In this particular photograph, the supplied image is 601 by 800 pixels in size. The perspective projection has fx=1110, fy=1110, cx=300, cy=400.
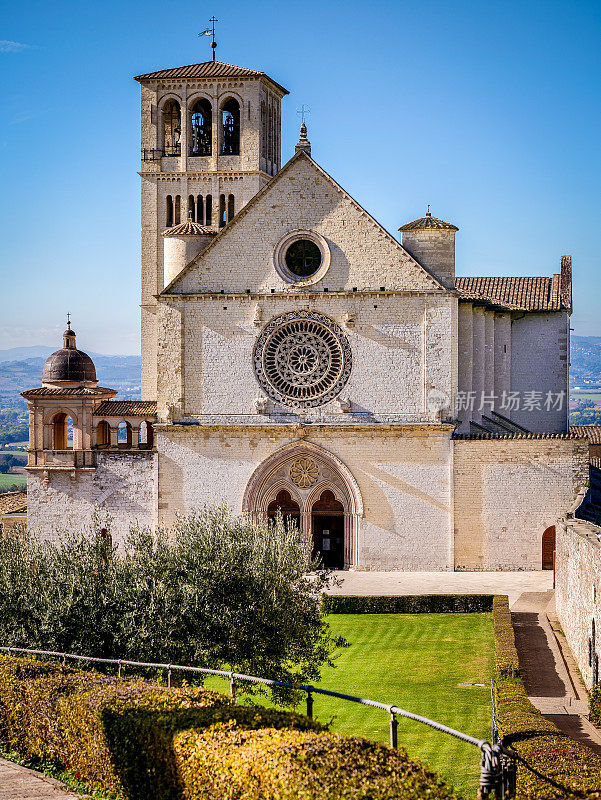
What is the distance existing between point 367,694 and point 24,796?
12899mm

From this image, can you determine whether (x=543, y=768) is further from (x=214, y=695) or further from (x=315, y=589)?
(x=315, y=589)

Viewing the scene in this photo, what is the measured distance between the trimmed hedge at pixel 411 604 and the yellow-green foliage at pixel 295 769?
75.1ft

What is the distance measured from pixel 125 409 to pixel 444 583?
14.9m

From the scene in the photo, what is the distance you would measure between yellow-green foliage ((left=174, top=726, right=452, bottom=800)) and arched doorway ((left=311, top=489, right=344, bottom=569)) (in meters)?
29.6

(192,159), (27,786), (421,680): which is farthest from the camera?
(192,159)

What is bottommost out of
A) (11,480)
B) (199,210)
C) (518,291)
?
(11,480)

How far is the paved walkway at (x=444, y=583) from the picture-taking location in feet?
126

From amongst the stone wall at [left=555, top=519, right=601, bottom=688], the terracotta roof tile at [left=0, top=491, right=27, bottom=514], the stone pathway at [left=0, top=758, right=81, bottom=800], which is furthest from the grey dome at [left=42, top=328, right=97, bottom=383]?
the stone pathway at [left=0, top=758, right=81, bottom=800]

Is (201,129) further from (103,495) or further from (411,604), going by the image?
(411,604)

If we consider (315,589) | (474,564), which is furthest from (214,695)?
(474,564)

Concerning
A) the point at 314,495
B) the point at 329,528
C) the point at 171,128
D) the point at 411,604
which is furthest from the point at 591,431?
the point at 171,128

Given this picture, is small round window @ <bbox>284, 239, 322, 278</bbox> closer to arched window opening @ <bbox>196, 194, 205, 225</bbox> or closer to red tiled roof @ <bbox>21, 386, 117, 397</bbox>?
red tiled roof @ <bbox>21, 386, 117, 397</bbox>

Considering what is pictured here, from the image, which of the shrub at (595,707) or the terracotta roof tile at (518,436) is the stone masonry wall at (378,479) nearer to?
the terracotta roof tile at (518,436)

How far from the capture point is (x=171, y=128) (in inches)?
2158
